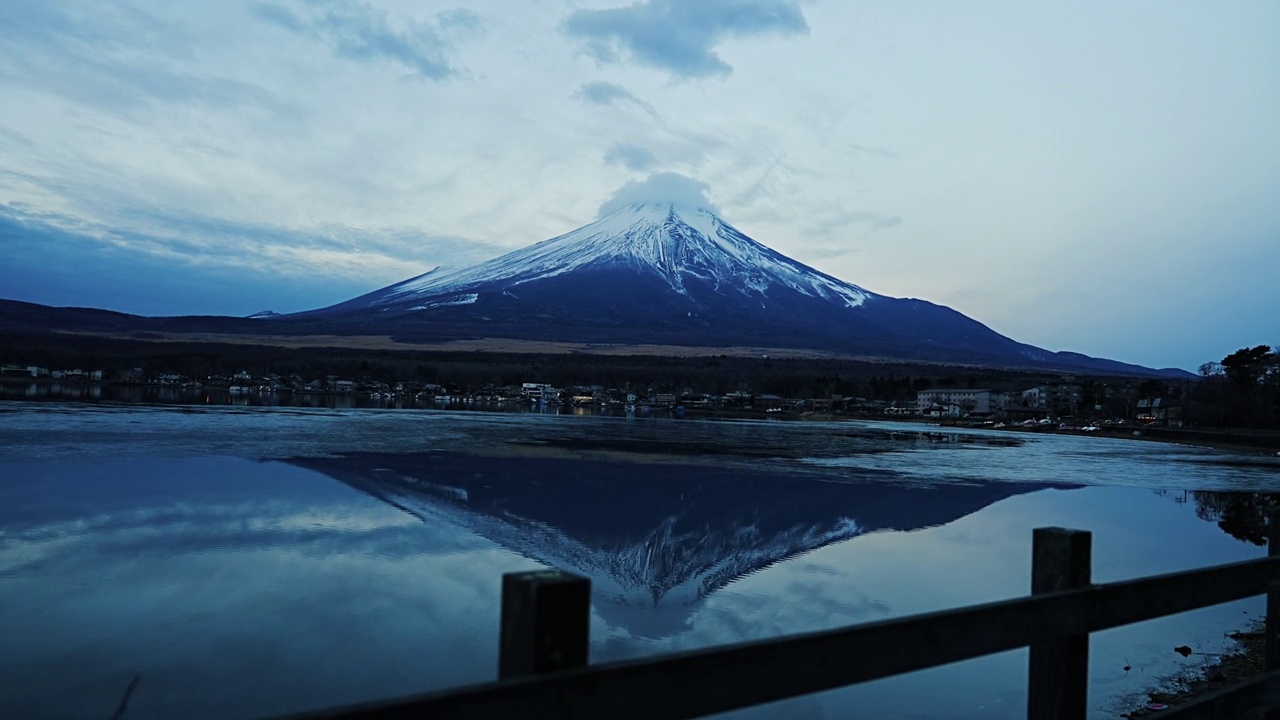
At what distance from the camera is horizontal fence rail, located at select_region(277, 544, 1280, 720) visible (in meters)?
1.64

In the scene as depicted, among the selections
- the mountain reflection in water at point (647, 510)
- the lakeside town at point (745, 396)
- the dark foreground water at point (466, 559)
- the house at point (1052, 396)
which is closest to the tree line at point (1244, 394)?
the lakeside town at point (745, 396)

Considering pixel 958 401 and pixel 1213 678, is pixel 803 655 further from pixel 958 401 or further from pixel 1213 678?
pixel 958 401

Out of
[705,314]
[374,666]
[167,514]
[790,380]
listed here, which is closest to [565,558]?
[374,666]

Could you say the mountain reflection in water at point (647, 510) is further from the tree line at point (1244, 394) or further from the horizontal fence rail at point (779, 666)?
the tree line at point (1244, 394)

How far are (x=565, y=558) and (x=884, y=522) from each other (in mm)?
6450

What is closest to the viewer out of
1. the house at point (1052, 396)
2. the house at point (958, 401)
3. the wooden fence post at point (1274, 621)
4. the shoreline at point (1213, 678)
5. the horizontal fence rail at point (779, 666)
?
the horizontal fence rail at point (779, 666)

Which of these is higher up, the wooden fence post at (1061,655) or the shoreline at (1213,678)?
the wooden fence post at (1061,655)

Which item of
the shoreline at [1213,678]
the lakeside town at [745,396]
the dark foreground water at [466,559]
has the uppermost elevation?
the lakeside town at [745,396]

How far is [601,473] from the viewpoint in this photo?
20.8 m

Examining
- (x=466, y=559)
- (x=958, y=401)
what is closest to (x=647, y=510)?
(x=466, y=559)

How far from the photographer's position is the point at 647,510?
607 inches

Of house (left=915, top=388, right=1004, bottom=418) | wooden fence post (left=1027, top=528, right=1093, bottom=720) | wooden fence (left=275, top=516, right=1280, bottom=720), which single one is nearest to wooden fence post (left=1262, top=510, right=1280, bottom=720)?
wooden fence (left=275, top=516, right=1280, bottom=720)

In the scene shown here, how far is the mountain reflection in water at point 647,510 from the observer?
414 inches

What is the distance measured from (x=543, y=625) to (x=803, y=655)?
2.09 feet
